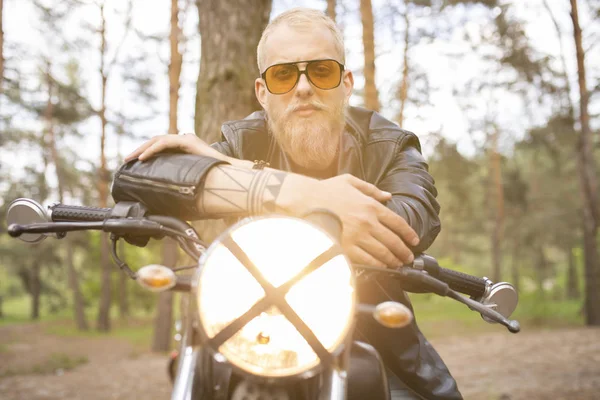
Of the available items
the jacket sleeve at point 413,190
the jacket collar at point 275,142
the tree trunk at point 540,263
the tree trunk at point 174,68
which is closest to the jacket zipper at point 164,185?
the jacket sleeve at point 413,190

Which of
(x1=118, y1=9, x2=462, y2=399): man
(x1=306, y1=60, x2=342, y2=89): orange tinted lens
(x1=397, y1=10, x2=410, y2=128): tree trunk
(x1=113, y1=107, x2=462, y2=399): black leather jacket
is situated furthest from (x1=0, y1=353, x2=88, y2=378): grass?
(x1=306, y1=60, x2=342, y2=89): orange tinted lens

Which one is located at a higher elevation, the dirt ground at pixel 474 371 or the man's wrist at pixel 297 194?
the man's wrist at pixel 297 194

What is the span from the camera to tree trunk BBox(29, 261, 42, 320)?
972 inches

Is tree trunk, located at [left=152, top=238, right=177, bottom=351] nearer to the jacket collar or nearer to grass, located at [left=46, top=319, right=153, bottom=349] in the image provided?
grass, located at [left=46, top=319, right=153, bottom=349]

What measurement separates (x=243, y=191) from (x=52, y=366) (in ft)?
40.9

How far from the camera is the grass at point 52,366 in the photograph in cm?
1060

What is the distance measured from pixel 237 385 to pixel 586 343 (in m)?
11.9

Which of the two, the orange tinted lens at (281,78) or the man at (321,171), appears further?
the orange tinted lens at (281,78)

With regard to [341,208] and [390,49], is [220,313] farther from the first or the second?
[390,49]

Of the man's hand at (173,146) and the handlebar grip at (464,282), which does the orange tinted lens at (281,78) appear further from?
the handlebar grip at (464,282)

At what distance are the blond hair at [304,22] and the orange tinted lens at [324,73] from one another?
0.62ft

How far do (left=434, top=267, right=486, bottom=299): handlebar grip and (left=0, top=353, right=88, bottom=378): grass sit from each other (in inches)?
471

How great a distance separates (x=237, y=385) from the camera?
0.96 meters

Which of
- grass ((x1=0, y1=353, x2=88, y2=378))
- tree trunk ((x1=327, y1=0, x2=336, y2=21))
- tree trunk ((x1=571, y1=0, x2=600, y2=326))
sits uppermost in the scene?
tree trunk ((x1=327, y1=0, x2=336, y2=21))
